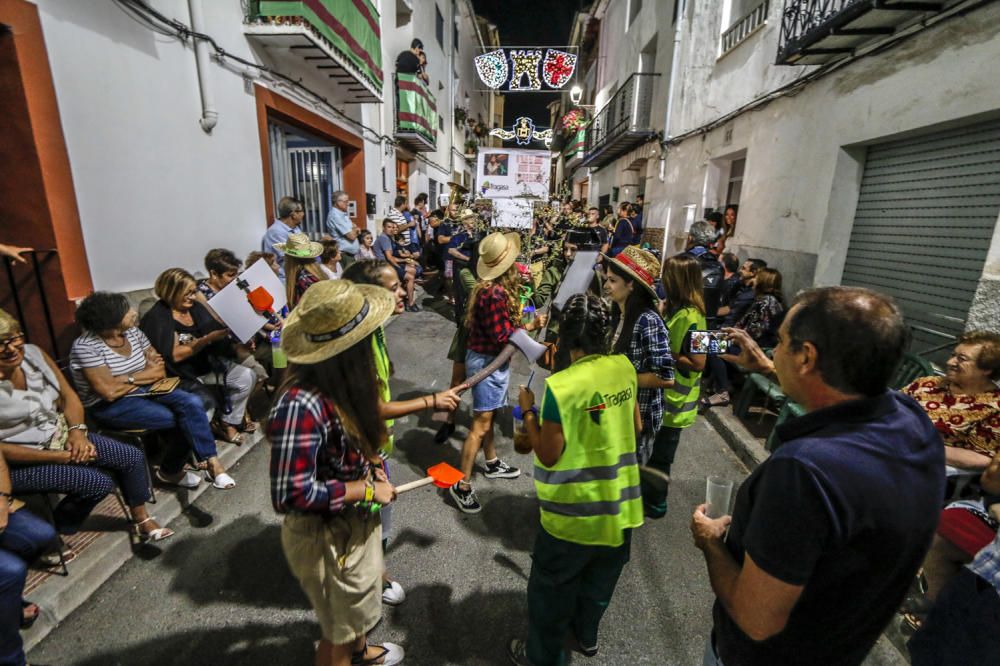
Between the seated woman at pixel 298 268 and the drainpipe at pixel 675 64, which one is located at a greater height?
the drainpipe at pixel 675 64

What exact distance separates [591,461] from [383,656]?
142cm

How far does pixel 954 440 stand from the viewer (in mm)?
2654

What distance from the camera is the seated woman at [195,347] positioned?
3361 millimetres

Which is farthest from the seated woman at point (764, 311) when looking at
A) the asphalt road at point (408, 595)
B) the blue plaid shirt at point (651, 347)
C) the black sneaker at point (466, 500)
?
the black sneaker at point (466, 500)

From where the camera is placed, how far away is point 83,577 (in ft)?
7.89

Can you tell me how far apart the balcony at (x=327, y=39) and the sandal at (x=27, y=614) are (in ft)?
20.2

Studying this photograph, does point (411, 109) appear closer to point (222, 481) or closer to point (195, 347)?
point (195, 347)

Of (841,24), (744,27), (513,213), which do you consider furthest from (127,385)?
(744,27)

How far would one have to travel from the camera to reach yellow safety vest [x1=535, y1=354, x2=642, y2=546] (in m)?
1.74

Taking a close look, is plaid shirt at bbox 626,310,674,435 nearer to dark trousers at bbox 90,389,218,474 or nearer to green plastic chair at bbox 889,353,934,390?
green plastic chair at bbox 889,353,934,390

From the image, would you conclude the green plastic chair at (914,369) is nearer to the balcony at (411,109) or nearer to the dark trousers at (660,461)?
the dark trousers at (660,461)

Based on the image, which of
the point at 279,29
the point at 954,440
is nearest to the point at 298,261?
the point at 279,29

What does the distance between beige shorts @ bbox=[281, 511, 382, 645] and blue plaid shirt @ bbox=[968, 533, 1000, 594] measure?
2.35 metres

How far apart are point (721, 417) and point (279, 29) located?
7.13 metres
